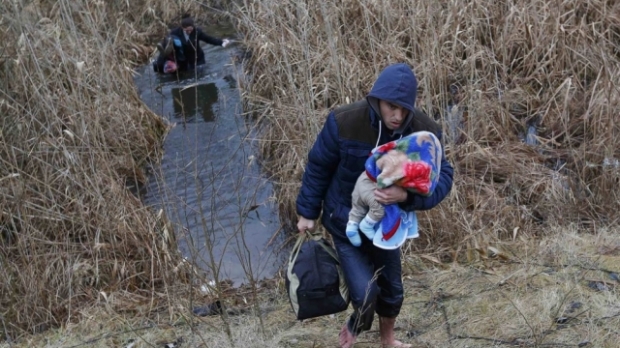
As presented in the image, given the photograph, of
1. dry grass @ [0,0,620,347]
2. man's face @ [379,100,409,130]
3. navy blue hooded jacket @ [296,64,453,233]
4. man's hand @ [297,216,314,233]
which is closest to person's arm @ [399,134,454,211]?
navy blue hooded jacket @ [296,64,453,233]

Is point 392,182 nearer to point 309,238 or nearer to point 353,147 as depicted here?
point 353,147

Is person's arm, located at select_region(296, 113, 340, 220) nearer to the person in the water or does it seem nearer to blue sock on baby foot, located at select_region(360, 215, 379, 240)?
blue sock on baby foot, located at select_region(360, 215, 379, 240)

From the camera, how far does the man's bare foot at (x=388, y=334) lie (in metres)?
3.46

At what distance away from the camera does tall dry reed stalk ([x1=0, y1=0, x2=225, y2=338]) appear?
4.79m

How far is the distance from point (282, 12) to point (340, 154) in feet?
12.1

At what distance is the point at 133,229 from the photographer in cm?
520

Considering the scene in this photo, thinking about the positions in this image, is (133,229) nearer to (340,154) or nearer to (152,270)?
(152,270)

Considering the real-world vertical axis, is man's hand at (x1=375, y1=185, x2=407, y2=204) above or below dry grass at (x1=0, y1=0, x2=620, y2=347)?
above

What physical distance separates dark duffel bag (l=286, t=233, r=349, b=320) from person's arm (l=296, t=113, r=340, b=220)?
0.19 m

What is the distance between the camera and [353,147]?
3027 millimetres

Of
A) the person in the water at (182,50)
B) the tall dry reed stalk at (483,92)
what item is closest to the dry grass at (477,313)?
the tall dry reed stalk at (483,92)

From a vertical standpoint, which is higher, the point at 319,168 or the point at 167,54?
the point at 319,168

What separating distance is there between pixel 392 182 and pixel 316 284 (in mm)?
609

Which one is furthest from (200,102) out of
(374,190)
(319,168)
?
(374,190)
